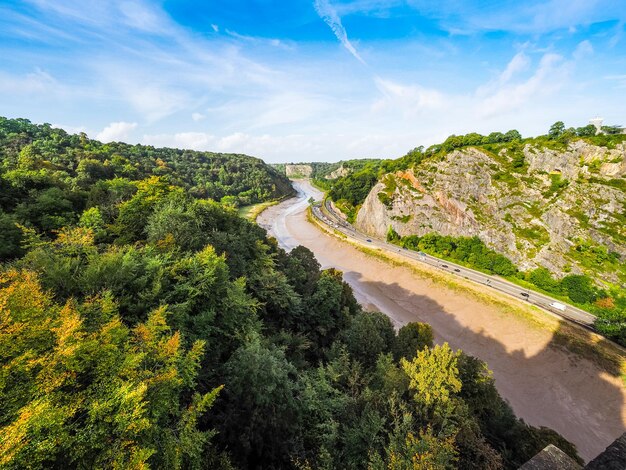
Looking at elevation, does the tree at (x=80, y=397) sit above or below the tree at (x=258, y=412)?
above

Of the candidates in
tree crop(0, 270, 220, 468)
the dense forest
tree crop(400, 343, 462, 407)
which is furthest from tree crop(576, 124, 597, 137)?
tree crop(0, 270, 220, 468)

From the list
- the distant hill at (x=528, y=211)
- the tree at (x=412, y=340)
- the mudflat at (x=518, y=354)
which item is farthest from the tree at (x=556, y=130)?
the tree at (x=412, y=340)

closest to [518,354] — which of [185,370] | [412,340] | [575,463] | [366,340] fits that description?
[412,340]

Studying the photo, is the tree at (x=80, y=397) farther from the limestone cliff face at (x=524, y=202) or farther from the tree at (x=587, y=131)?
the tree at (x=587, y=131)

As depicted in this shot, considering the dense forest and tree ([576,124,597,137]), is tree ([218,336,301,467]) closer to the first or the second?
the dense forest

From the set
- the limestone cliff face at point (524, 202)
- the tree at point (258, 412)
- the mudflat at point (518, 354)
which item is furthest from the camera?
the limestone cliff face at point (524, 202)

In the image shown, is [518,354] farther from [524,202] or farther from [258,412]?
[258,412]
